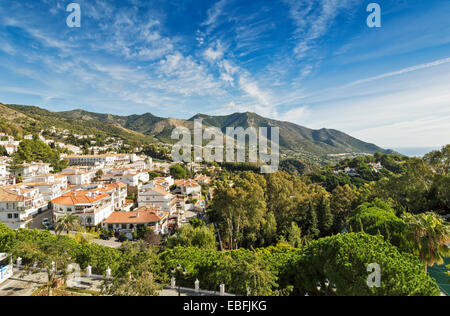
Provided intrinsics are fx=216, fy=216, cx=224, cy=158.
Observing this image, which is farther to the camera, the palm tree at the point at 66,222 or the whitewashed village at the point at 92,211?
the whitewashed village at the point at 92,211

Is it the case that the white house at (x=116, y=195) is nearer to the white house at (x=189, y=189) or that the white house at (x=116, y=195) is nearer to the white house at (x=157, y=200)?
the white house at (x=157, y=200)

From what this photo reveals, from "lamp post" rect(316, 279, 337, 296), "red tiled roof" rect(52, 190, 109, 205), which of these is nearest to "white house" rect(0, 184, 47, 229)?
"red tiled roof" rect(52, 190, 109, 205)

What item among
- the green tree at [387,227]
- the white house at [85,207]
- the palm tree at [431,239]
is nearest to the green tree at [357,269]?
the palm tree at [431,239]

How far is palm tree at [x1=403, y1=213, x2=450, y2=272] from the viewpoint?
11.4m

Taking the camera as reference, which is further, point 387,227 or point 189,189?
point 189,189

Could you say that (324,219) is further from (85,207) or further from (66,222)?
(85,207)

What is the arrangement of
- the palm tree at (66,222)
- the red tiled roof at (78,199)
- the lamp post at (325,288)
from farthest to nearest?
the red tiled roof at (78,199) < the palm tree at (66,222) < the lamp post at (325,288)

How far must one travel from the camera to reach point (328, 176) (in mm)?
Result: 61688

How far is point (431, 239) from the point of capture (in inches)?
457

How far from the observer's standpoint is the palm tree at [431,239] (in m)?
11.4

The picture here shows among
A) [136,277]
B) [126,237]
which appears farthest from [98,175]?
[136,277]

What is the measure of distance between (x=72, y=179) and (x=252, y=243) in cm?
4222
